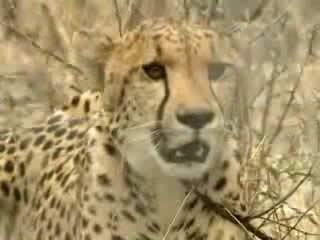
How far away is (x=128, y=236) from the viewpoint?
288cm

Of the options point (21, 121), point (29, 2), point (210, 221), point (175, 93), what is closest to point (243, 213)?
point (210, 221)

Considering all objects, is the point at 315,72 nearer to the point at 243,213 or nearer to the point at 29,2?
the point at 29,2

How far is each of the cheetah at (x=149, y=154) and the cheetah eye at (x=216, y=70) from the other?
1 centimetres

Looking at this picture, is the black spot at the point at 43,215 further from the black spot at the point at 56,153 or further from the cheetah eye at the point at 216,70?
the cheetah eye at the point at 216,70

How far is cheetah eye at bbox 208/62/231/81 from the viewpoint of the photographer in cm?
262

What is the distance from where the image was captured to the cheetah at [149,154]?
2580 millimetres

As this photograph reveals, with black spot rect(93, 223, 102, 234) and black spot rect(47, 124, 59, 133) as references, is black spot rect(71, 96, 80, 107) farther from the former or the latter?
black spot rect(93, 223, 102, 234)

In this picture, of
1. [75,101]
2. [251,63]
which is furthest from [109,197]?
[251,63]

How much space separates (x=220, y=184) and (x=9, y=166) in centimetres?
90

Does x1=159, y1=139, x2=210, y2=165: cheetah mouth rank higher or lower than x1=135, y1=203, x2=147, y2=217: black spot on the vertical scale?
higher

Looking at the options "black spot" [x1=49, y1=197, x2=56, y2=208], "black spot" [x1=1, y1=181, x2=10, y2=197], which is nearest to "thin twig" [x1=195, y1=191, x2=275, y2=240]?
"black spot" [x1=49, y1=197, x2=56, y2=208]

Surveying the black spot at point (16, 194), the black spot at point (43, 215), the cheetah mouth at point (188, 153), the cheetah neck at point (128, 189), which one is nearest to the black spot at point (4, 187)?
the black spot at point (16, 194)

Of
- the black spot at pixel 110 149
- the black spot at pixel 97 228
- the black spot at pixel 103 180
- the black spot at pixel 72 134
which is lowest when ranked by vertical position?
the black spot at pixel 97 228

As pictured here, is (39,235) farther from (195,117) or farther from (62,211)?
(195,117)
